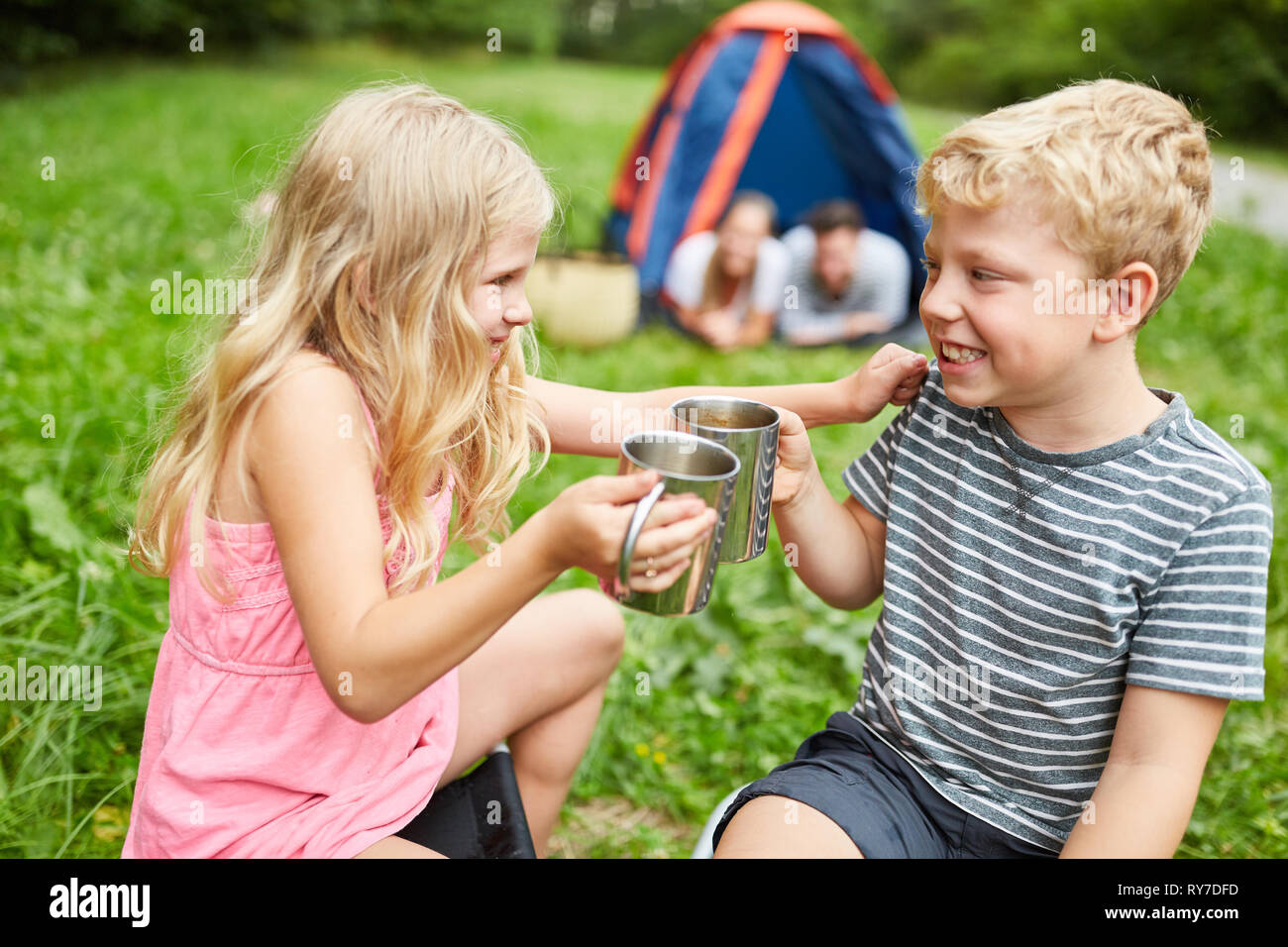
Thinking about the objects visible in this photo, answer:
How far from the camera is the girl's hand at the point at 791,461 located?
1641mm

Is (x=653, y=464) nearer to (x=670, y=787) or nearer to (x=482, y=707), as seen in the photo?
(x=482, y=707)

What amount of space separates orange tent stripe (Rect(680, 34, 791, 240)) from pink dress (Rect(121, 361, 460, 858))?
4609mm

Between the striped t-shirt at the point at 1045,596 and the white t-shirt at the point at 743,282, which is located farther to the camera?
the white t-shirt at the point at 743,282

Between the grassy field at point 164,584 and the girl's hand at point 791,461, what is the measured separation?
723 millimetres

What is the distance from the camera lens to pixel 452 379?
150cm

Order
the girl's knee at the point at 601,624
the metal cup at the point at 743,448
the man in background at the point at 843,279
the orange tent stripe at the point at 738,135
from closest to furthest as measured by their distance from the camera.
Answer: the metal cup at the point at 743,448
the girl's knee at the point at 601,624
the man in background at the point at 843,279
the orange tent stripe at the point at 738,135

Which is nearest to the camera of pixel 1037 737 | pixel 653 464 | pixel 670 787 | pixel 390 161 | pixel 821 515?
pixel 653 464

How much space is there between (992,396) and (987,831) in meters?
0.63

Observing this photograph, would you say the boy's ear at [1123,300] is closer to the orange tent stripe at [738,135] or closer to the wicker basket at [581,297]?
the wicker basket at [581,297]

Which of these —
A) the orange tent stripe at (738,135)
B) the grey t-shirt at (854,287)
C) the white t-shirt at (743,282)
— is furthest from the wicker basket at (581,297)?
the grey t-shirt at (854,287)

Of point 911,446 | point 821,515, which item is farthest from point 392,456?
point 911,446

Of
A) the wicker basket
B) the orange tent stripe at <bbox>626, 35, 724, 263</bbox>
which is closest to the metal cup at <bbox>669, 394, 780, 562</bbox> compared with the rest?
the wicker basket

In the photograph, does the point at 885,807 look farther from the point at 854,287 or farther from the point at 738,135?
the point at 738,135

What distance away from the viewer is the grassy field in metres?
2.24
